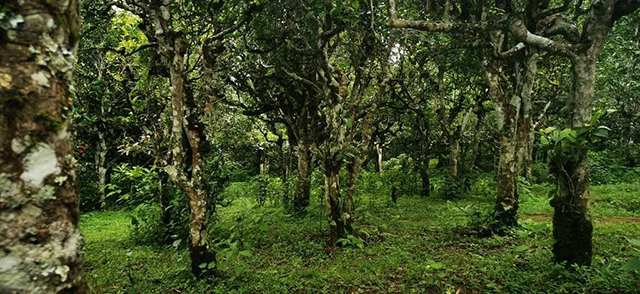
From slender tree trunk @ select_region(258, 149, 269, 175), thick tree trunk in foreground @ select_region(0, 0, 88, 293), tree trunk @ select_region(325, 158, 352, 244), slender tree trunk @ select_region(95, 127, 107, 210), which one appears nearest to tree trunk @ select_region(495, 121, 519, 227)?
tree trunk @ select_region(325, 158, 352, 244)

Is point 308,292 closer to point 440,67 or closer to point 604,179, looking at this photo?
point 440,67

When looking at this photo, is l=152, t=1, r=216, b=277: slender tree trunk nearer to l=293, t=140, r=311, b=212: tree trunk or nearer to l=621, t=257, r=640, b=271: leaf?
l=621, t=257, r=640, b=271: leaf

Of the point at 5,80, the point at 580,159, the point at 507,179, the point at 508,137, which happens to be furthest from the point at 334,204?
the point at 5,80

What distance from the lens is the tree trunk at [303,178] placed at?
11859 millimetres

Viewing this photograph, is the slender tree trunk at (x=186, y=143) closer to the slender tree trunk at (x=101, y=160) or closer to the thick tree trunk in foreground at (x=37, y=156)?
the thick tree trunk in foreground at (x=37, y=156)

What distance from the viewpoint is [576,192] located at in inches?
197

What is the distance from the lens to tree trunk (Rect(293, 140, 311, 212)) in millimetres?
11859

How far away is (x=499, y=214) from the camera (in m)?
8.06

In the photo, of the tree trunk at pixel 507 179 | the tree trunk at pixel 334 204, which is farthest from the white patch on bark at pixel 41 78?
the tree trunk at pixel 507 179

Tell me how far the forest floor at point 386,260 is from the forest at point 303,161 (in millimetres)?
46

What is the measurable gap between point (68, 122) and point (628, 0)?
645 cm

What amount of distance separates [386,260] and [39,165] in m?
6.00

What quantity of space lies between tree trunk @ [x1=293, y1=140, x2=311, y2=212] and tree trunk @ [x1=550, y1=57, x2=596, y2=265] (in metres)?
7.65

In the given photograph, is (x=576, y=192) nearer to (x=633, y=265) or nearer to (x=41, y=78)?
(x=633, y=265)
